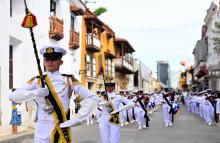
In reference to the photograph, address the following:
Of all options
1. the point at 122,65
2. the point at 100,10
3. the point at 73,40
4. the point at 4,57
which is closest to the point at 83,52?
the point at 73,40

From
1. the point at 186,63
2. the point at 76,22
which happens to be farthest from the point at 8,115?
the point at 186,63

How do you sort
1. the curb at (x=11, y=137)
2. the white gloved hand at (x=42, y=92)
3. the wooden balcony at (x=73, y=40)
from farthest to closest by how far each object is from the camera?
1. the wooden balcony at (x=73, y=40)
2. the curb at (x=11, y=137)
3. the white gloved hand at (x=42, y=92)

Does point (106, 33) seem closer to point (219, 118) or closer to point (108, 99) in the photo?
point (219, 118)

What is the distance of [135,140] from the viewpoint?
15.4m

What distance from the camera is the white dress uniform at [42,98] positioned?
4875 mm

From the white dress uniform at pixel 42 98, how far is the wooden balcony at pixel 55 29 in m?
22.7

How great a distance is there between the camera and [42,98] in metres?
4.91

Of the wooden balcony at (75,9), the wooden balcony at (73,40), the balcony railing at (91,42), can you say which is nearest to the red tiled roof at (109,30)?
the balcony railing at (91,42)

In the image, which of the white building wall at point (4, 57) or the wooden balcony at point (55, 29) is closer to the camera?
the white building wall at point (4, 57)

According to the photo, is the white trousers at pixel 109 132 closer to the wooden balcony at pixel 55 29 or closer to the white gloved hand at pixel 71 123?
the white gloved hand at pixel 71 123

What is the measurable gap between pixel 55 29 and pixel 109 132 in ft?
61.8

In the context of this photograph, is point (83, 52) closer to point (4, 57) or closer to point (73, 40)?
point (73, 40)

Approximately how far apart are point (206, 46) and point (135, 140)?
57.3 meters

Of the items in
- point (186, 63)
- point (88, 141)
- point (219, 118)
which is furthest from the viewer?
point (186, 63)
